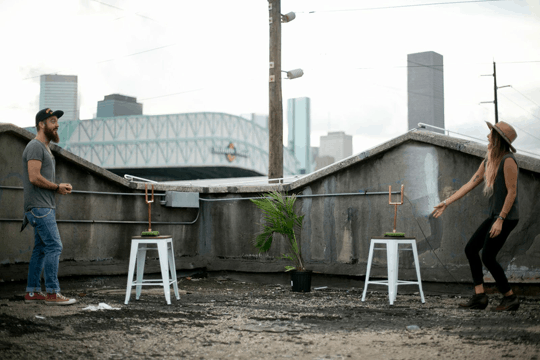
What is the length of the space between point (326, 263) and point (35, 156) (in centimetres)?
449

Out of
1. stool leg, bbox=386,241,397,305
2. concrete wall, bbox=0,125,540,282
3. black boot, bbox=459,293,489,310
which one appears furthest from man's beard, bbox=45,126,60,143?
black boot, bbox=459,293,489,310

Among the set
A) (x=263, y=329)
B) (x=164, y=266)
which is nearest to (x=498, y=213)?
(x=263, y=329)

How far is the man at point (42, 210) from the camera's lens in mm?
5598

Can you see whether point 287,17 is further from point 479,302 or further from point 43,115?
point 479,302

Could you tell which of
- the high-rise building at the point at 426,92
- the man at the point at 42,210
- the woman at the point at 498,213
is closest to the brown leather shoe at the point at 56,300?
the man at the point at 42,210

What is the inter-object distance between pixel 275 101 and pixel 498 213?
20.9ft

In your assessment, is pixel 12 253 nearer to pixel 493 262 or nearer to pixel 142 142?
pixel 493 262

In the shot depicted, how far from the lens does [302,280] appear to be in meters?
7.53

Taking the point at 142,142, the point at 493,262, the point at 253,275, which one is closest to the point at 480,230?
the point at 493,262

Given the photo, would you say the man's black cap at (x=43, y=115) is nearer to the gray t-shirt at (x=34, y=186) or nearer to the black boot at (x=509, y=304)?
the gray t-shirt at (x=34, y=186)

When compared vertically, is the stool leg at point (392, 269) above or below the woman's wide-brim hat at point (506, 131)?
below

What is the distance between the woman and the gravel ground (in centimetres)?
23

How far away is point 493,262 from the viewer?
552 cm

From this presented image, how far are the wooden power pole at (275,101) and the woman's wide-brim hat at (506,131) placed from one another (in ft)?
18.1
